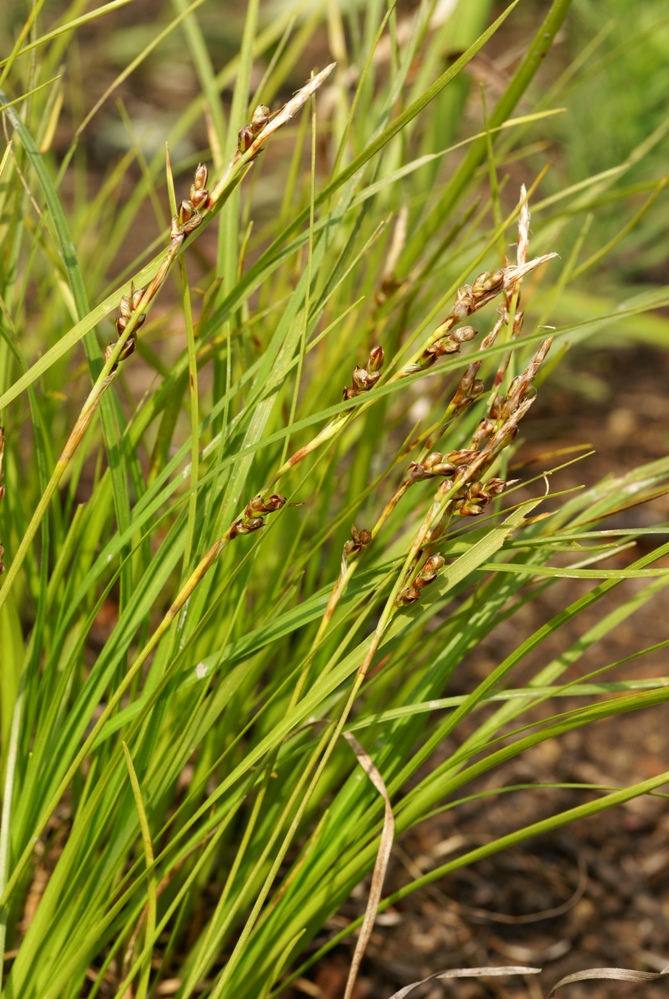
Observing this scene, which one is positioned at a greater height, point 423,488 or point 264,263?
point 264,263

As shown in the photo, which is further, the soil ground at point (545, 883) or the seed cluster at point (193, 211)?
the soil ground at point (545, 883)

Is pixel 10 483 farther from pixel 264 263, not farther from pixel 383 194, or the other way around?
pixel 383 194

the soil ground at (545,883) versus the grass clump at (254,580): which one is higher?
the grass clump at (254,580)

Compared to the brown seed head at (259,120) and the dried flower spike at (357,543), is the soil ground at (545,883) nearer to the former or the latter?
the dried flower spike at (357,543)

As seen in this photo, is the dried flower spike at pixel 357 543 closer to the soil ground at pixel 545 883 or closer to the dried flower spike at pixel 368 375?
the dried flower spike at pixel 368 375

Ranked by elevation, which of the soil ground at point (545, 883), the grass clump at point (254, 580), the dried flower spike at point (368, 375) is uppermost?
the dried flower spike at point (368, 375)

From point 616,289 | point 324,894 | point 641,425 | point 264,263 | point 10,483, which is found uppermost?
point 264,263

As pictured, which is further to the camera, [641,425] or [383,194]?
[641,425]

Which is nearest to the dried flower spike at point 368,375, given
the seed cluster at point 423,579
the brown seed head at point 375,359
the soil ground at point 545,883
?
the brown seed head at point 375,359

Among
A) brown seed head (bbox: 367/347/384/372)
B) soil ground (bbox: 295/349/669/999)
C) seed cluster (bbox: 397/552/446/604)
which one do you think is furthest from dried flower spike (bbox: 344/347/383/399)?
soil ground (bbox: 295/349/669/999)

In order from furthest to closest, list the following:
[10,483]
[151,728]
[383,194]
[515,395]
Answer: [383,194] < [10,483] < [151,728] < [515,395]

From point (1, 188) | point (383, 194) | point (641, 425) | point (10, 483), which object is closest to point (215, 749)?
point (10, 483)
